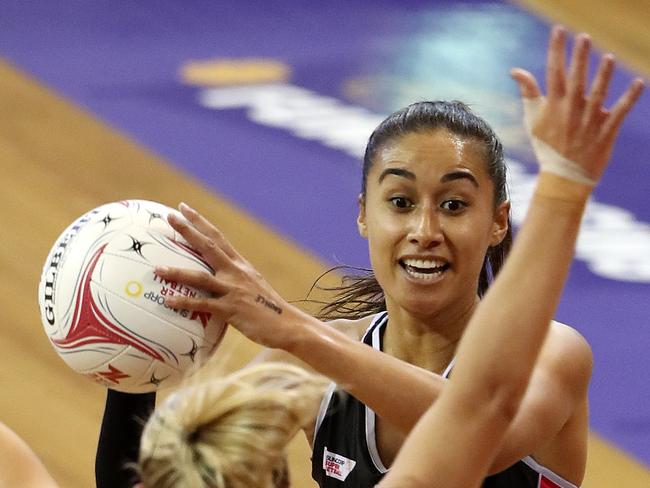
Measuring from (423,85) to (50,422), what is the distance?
365cm

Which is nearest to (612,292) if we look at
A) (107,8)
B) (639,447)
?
(639,447)

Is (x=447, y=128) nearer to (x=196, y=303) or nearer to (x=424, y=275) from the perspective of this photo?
(x=424, y=275)

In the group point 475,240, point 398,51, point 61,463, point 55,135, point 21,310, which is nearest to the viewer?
point 475,240

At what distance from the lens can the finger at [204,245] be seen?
2.72m

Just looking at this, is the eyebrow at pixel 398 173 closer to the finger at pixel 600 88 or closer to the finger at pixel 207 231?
the finger at pixel 207 231

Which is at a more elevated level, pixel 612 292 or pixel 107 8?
pixel 107 8

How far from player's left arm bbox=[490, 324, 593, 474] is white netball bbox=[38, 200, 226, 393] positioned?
655mm

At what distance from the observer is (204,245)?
107 inches

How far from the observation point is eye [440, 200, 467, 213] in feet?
10.2

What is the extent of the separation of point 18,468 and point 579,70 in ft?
4.04

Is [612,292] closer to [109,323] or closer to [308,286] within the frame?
[308,286]

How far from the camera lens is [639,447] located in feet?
17.2

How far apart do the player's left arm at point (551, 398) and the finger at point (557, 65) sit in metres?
1.09

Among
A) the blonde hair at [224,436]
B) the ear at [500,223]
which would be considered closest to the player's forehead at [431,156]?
the ear at [500,223]
